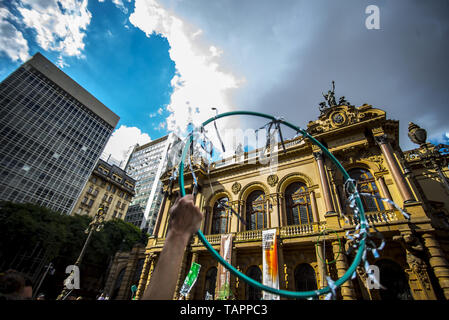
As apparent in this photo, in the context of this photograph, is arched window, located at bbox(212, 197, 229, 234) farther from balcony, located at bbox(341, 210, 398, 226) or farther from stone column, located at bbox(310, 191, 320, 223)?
balcony, located at bbox(341, 210, 398, 226)

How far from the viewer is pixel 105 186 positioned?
173 feet

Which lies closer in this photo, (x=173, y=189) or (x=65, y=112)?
(x=173, y=189)

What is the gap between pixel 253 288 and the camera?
14.9 meters

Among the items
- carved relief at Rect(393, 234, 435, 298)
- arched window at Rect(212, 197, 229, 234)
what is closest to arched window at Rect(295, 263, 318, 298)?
carved relief at Rect(393, 234, 435, 298)

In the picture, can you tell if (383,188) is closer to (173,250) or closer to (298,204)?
(298,204)

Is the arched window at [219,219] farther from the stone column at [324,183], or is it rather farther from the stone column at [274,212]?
the stone column at [324,183]

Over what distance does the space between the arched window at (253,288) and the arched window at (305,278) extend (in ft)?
8.71

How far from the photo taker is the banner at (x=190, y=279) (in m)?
15.6

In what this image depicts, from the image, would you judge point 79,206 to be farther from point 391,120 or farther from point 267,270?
point 391,120

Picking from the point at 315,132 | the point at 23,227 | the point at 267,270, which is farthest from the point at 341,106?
the point at 23,227

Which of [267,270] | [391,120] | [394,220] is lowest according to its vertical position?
[267,270]

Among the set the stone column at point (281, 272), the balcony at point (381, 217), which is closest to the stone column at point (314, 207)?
the balcony at point (381, 217)

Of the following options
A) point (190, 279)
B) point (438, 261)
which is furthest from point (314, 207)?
point (190, 279)
